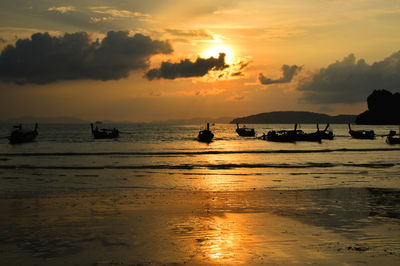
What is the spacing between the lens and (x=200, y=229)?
15195mm

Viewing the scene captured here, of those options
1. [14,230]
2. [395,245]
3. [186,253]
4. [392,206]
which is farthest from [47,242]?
[392,206]

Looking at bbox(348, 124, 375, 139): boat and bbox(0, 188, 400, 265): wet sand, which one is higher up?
bbox(348, 124, 375, 139): boat

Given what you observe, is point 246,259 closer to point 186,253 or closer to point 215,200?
point 186,253

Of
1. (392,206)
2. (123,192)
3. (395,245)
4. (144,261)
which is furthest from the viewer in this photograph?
(123,192)

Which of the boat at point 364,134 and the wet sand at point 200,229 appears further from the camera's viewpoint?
the boat at point 364,134

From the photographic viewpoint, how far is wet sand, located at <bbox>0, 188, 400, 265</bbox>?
38.8 feet

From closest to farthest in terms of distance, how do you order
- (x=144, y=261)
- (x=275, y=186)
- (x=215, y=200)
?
(x=144, y=261), (x=215, y=200), (x=275, y=186)

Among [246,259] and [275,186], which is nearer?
[246,259]

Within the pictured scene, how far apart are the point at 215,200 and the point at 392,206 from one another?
903cm

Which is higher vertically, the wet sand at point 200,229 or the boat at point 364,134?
the boat at point 364,134

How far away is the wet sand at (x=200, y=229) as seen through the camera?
1182cm

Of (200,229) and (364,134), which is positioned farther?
(364,134)

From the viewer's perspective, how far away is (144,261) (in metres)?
11.5

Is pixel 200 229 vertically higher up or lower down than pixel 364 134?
lower down
